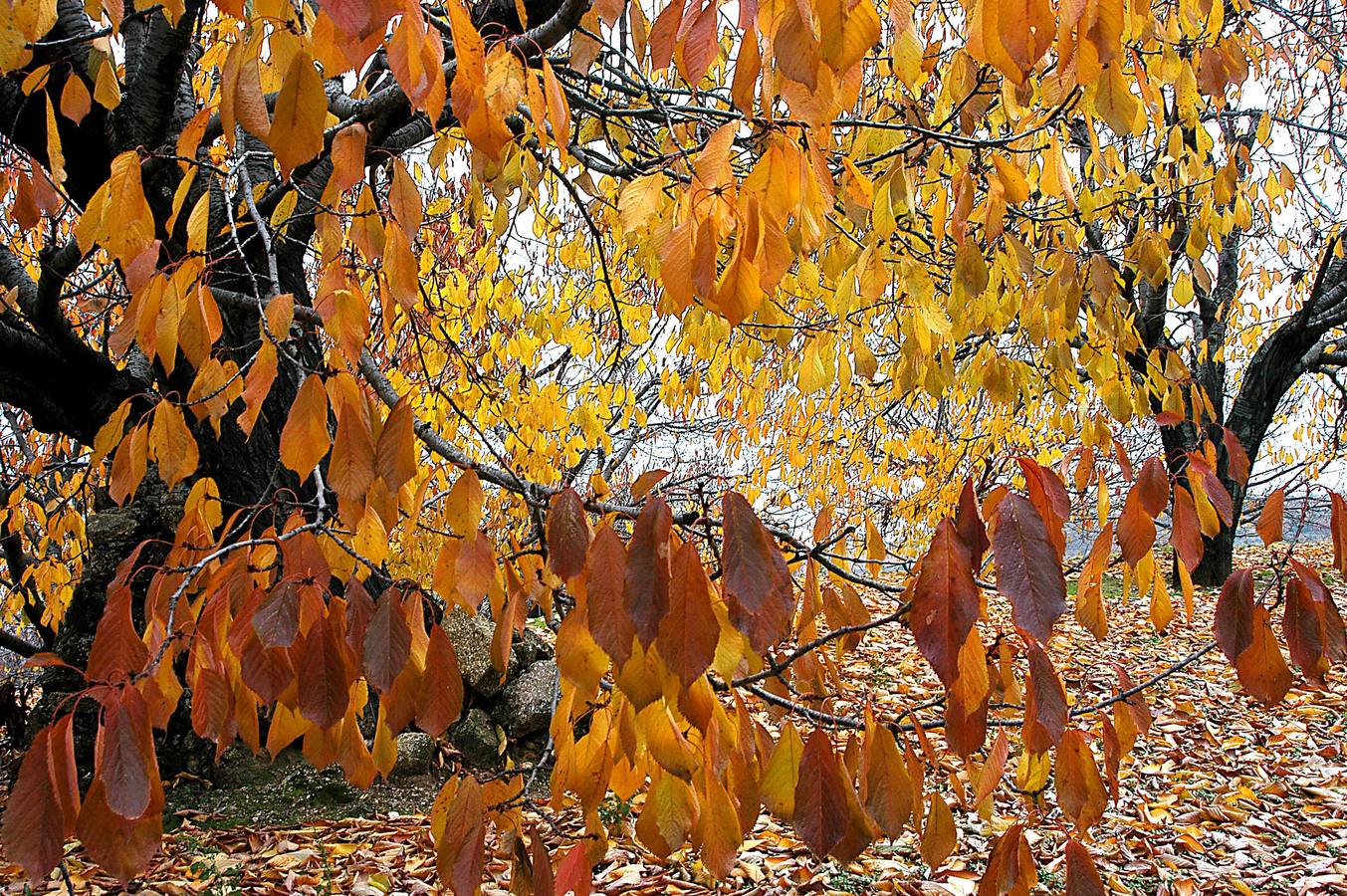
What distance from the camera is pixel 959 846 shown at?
2906mm

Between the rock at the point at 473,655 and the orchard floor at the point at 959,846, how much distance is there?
421mm

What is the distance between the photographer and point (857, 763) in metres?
1.18

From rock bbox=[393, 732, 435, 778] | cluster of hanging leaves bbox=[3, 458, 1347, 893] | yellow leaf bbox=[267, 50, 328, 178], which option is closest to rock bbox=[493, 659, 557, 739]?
rock bbox=[393, 732, 435, 778]

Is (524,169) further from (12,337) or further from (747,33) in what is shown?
(12,337)

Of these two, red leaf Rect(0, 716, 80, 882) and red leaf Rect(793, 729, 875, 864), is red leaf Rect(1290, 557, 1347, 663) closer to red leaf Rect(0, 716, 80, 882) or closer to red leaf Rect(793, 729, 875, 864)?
red leaf Rect(793, 729, 875, 864)

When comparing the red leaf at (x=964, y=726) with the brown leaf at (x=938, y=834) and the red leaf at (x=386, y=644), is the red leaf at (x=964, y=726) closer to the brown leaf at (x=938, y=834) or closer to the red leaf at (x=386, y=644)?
the brown leaf at (x=938, y=834)

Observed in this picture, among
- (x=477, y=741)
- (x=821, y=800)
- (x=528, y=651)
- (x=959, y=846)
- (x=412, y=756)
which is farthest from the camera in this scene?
(x=528, y=651)

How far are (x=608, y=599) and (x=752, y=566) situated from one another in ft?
0.49

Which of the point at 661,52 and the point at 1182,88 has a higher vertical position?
the point at 1182,88

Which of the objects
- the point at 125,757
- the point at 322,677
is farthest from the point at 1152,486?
the point at 125,757

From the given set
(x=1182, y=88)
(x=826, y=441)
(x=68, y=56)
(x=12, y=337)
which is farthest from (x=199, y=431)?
(x=826, y=441)

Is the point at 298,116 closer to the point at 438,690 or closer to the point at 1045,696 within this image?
the point at 438,690

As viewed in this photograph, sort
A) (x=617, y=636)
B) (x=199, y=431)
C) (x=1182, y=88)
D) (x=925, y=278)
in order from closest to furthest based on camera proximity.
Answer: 1. (x=617, y=636)
2. (x=925, y=278)
3. (x=1182, y=88)
4. (x=199, y=431)

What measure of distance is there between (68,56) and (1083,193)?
3.14 meters
